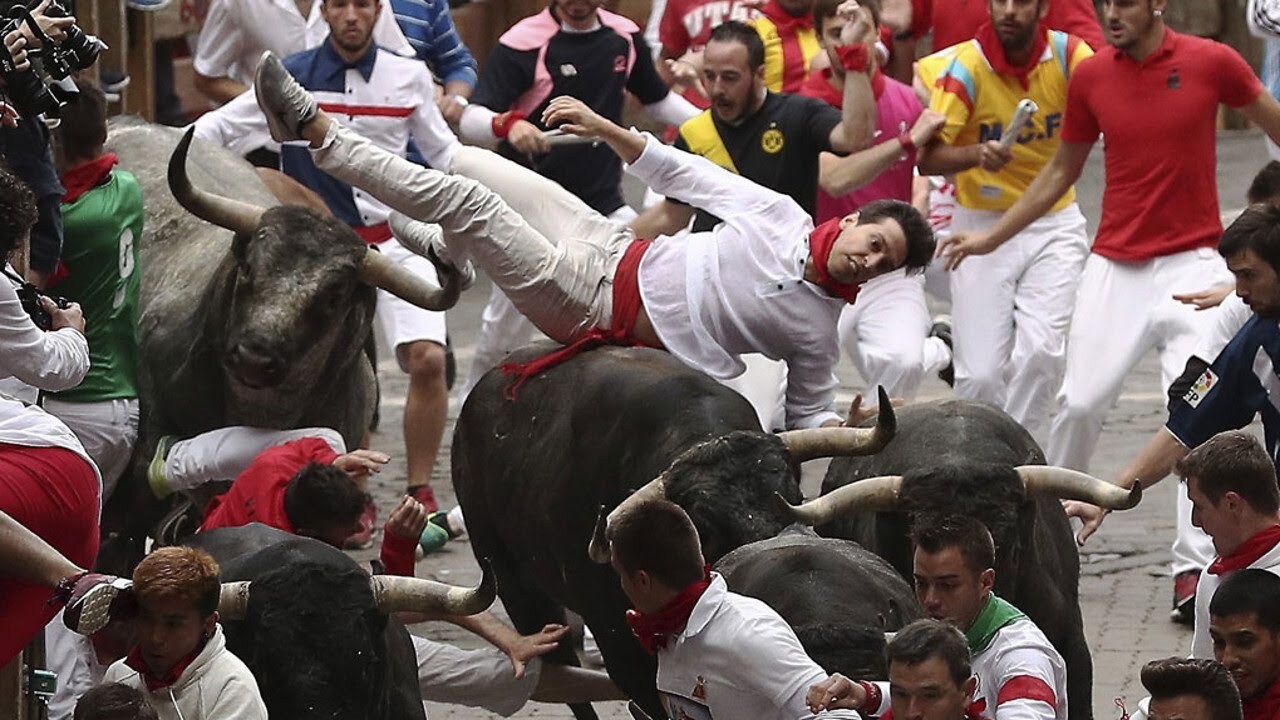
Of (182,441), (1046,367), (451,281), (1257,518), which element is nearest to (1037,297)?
(1046,367)

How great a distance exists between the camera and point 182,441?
9.68 metres

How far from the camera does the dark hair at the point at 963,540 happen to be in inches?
246

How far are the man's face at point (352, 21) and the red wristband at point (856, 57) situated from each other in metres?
2.29

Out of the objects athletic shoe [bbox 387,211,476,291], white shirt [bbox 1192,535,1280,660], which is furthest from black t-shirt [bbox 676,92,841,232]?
white shirt [bbox 1192,535,1280,660]

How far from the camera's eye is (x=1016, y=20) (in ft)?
38.0

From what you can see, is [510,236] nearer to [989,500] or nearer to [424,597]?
[989,500]

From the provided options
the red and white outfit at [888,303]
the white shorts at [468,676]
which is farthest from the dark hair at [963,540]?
the red and white outfit at [888,303]

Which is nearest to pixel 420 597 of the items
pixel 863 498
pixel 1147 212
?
pixel 863 498

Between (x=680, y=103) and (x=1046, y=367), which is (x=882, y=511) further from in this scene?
(x=680, y=103)

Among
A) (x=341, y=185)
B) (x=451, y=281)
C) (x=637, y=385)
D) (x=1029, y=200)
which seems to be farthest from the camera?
(x=341, y=185)

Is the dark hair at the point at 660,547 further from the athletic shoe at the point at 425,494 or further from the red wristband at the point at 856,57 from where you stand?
the athletic shoe at the point at 425,494

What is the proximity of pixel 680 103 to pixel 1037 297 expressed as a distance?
2.35 meters

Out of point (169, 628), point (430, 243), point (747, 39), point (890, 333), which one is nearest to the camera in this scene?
point (169, 628)

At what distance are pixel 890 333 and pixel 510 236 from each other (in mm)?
2444
